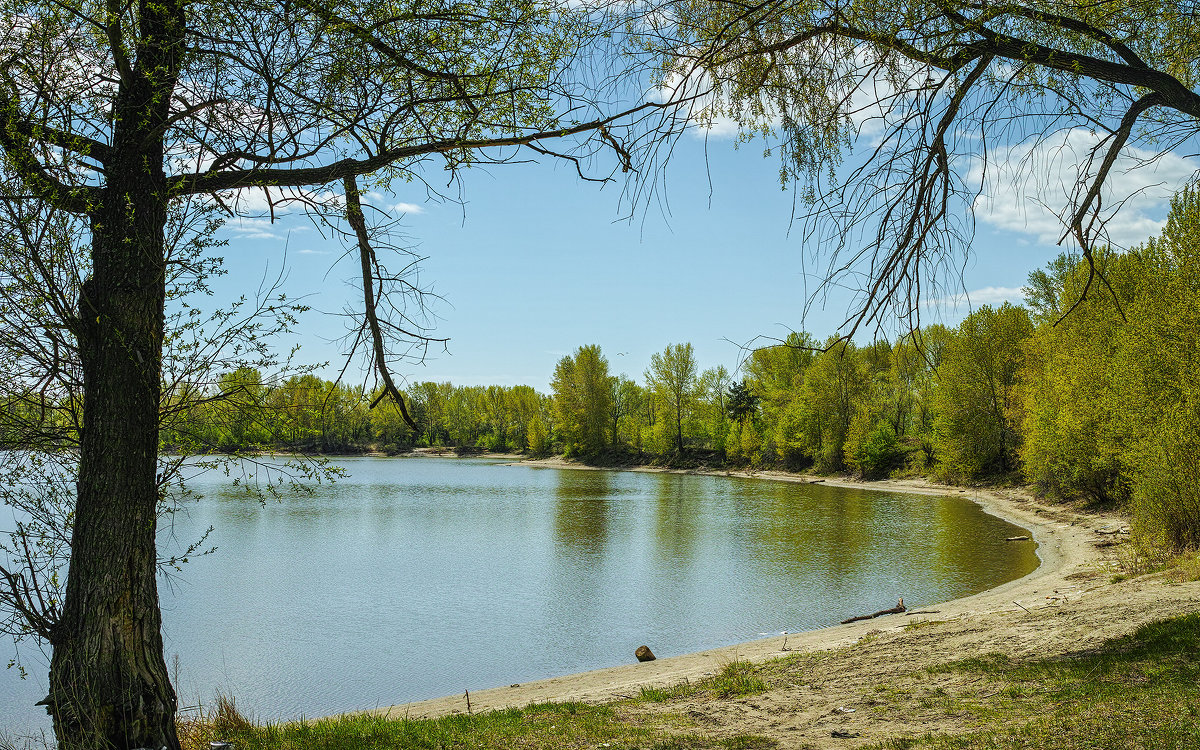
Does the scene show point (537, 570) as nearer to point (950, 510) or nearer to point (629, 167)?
point (629, 167)

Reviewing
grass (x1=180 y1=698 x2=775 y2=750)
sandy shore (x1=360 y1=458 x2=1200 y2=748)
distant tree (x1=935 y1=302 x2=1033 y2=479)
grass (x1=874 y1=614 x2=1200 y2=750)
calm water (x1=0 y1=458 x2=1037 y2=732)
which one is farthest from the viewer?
distant tree (x1=935 y1=302 x2=1033 y2=479)

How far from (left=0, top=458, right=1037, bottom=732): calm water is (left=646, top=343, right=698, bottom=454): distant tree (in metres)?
33.2

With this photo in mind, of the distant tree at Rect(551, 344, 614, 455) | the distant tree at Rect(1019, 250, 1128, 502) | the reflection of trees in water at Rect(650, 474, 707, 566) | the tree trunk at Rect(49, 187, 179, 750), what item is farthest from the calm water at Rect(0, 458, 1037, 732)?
the distant tree at Rect(551, 344, 614, 455)

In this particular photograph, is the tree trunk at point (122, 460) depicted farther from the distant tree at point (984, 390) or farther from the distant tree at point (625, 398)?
the distant tree at point (625, 398)

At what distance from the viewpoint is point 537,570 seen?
22.0 m

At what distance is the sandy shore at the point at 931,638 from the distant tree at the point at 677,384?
168 ft

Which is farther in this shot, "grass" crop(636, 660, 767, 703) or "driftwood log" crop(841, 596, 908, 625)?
"driftwood log" crop(841, 596, 908, 625)

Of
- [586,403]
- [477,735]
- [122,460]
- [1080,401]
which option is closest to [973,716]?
[477,735]

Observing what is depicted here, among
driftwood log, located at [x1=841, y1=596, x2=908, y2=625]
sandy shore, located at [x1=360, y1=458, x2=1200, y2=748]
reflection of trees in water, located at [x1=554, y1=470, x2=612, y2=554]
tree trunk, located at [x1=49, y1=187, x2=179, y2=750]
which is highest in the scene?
tree trunk, located at [x1=49, y1=187, x2=179, y2=750]

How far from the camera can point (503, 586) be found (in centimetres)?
1980

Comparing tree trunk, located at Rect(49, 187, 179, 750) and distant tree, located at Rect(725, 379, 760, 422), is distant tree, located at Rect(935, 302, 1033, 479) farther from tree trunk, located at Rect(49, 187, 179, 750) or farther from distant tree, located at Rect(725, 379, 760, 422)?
tree trunk, located at Rect(49, 187, 179, 750)

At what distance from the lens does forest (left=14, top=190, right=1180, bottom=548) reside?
5297 millimetres

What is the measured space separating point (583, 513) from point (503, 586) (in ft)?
54.4

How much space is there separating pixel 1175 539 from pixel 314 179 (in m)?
15.3
